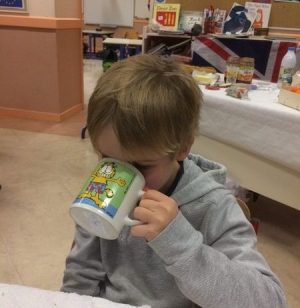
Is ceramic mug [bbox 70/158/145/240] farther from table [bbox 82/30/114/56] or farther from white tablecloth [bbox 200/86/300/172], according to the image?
table [bbox 82/30/114/56]

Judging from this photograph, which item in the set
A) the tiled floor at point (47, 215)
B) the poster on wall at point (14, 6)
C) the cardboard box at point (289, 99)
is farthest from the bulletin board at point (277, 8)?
the poster on wall at point (14, 6)

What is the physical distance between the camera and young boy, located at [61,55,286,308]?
55 cm

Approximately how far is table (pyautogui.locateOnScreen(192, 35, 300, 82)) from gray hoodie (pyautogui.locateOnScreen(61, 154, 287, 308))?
5.01ft

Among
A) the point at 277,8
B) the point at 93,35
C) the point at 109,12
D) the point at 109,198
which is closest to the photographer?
the point at 109,198

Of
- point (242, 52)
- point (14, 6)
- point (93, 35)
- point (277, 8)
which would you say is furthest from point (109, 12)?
point (242, 52)

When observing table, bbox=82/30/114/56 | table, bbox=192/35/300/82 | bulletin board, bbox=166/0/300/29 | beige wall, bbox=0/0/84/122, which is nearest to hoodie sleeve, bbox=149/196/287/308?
table, bbox=192/35/300/82

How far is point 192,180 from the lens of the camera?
2.41 ft

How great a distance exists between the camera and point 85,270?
78 cm

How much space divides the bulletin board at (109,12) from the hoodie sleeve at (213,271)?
893 centimetres

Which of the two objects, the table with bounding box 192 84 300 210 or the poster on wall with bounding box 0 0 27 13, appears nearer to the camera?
the table with bounding box 192 84 300 210

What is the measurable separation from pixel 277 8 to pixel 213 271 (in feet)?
7.68

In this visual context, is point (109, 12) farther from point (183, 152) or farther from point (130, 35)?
point (183, 152)

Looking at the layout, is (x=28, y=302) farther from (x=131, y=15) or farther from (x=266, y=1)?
(x=131, y=15)

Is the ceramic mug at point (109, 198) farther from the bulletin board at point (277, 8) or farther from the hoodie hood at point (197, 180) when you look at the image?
the bulletin board at point (277, 8)
